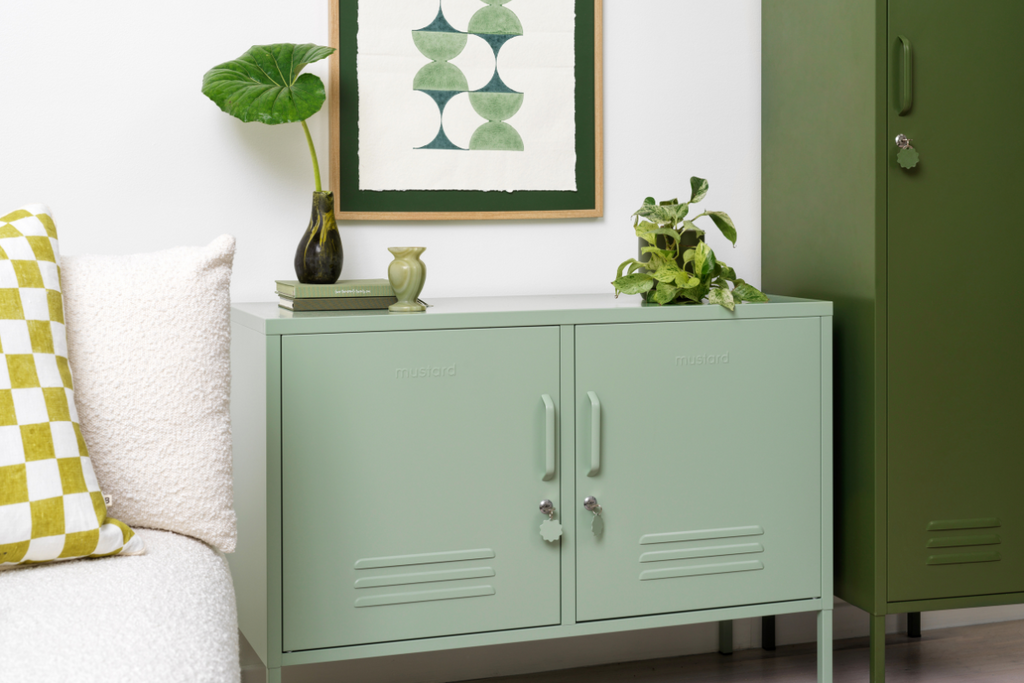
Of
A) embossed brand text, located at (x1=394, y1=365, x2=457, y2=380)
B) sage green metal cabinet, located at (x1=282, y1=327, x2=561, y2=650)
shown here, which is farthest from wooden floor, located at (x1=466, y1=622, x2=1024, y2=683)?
embossed brand text, located at (x1=394, y1=365, x2=457, y2=380)

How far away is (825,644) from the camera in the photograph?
1.89m

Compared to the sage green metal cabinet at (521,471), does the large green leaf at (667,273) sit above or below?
above

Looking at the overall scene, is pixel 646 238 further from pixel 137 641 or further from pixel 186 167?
pixel 137 641

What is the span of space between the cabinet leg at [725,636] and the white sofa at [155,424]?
1.47 meters

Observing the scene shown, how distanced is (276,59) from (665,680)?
165 cm

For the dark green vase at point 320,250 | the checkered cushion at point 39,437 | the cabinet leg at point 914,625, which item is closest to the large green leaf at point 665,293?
the dark green vase at point 320,250

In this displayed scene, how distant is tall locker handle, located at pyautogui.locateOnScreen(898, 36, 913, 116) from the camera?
1.77 m

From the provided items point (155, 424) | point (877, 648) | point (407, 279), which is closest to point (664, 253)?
point (407, 279)

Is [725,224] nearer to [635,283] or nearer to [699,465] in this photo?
[635,283]

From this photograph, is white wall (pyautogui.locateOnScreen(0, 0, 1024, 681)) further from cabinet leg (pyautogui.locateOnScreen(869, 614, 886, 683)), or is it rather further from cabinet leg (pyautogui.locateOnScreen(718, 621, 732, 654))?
cabinet leg (pyautogui.locateOnScreen(869, 614, 886, 683))

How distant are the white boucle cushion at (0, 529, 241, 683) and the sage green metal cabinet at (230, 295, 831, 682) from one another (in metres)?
0.47

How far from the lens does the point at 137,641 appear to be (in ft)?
2.82

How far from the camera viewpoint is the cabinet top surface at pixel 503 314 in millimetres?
1565

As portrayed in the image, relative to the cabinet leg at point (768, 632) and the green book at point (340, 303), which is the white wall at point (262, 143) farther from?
the cabinet leg at point (768, 632)
